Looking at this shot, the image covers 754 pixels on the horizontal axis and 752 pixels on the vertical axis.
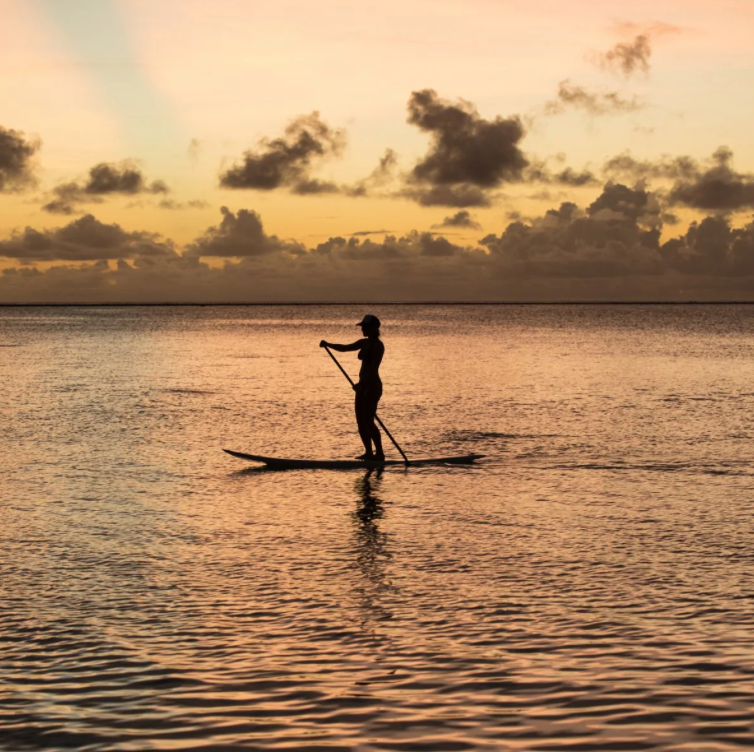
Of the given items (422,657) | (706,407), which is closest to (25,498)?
(422,657)

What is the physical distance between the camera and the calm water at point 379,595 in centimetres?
705

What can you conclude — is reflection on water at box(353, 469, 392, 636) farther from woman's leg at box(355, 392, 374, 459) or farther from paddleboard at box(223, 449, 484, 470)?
woman's leg at box(355, 392, 374, 459)

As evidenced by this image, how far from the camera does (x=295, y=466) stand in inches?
774

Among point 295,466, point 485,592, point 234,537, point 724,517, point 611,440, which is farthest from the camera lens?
point 611,440

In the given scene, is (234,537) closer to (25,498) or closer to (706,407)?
(25,498)

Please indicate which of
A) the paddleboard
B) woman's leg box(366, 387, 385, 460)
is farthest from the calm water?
woman's leg box(366, 387, 385, 460)

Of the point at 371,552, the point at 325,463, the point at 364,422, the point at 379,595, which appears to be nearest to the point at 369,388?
the point at 364,422

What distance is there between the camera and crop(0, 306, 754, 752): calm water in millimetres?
7047

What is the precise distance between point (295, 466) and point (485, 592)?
9.65 m

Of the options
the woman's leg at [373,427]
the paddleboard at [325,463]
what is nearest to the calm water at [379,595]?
the paddleboard at [325,463]

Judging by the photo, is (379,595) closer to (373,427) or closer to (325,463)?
(325,463)

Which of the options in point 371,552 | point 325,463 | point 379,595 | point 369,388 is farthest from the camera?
point 369,388

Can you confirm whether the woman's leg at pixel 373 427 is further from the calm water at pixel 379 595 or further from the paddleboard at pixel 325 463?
the calm water at pixel 379 595

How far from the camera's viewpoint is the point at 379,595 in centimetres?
1026
